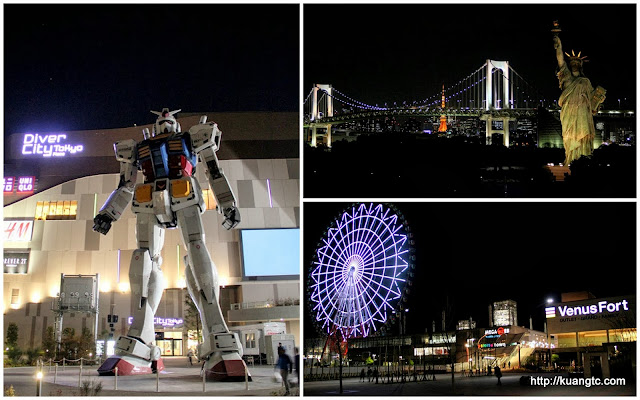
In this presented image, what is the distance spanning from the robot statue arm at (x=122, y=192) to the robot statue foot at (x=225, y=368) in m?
1.91

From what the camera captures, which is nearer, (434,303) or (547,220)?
(547,220)

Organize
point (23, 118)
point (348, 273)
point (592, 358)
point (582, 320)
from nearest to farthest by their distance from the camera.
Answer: point (592, 358) → point (23, 118) → point (348, 273) → point (582, 320)

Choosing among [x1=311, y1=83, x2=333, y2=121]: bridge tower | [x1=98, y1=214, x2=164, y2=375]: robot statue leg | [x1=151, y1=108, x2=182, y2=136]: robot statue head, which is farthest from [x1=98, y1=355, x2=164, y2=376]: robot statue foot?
[x1=311, y1=83, x2=333, y2=121]: bridge tower

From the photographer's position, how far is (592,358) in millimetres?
7934

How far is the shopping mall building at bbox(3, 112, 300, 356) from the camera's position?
1880 centimetres

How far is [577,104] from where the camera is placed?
881 centimetres

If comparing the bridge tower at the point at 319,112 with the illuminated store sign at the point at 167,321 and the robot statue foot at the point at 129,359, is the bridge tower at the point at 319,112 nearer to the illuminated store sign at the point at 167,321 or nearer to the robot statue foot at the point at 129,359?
the robot statue foot at the point at 129,359

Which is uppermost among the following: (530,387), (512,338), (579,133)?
(579,133)

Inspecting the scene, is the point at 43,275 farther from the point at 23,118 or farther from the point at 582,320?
the point at 582,320

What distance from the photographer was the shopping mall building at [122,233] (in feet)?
61.7

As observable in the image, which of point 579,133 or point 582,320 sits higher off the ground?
point 579,133

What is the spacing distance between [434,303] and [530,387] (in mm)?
13495

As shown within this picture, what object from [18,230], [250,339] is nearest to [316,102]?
[250,339]

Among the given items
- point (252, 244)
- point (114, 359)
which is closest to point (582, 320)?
point (252, 244)
